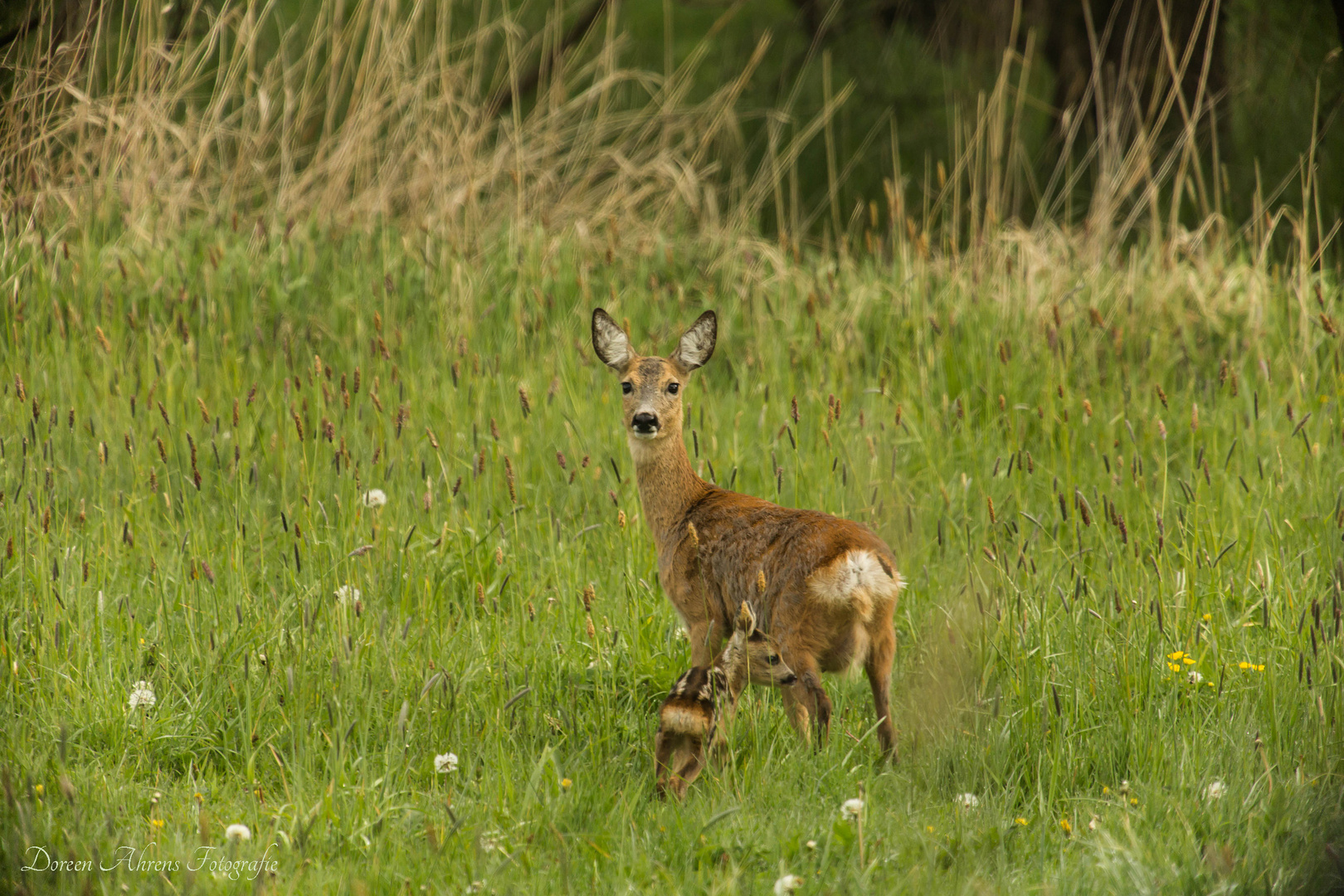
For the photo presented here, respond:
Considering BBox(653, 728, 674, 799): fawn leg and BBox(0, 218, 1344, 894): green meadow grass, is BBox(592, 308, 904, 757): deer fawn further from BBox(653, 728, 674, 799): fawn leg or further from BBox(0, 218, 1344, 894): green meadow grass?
BBox(653, 728, 674, 799): fawn leg

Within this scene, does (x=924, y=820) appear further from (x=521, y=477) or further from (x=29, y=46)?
(x=29, y=46)

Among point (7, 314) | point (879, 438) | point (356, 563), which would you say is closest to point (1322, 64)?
point (879, 438)

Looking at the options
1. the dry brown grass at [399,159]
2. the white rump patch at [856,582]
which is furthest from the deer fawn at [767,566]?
the dry brown grass at [399,159]

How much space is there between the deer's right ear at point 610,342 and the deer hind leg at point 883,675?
5.23 ft

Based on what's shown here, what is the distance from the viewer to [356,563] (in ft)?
13.6

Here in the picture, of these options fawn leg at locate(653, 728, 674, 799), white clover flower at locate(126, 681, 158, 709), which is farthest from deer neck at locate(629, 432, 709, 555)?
white clover flower at locate(126, 681, 158, 709)

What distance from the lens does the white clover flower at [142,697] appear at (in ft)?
11.2

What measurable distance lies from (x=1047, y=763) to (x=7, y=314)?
16.1 feet

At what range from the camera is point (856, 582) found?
11.1ft

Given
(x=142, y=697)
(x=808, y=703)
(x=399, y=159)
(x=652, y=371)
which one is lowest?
(x=142, y=697)

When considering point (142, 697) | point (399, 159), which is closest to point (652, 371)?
point (142, 697)

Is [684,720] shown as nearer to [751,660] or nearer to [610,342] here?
[751,660]

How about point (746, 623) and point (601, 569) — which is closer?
point (746, 623)

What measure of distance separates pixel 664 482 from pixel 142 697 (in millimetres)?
1784
